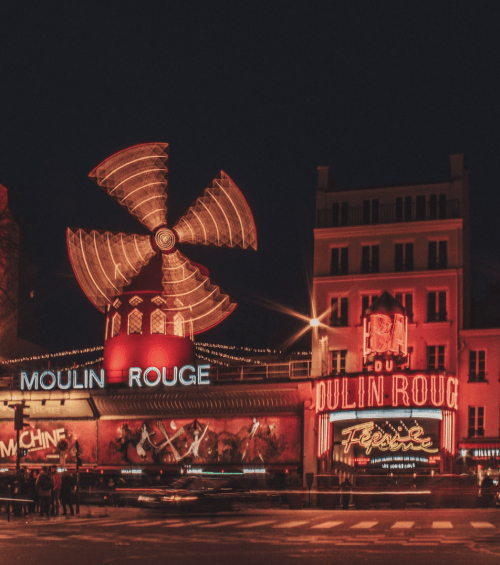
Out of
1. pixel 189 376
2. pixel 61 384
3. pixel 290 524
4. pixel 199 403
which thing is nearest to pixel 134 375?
pixel 189 376

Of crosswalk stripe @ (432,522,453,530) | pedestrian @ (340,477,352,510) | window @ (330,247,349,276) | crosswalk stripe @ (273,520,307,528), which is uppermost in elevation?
window @ (330,247,349,276)

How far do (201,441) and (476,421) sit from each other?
36.3 feet

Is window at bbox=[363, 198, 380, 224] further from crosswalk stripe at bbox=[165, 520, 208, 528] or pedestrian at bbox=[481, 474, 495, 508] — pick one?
crosswalk stripe at bbox=[165, 520, 208, 528]

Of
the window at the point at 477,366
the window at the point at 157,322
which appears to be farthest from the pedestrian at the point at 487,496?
the window at the point at 157,322

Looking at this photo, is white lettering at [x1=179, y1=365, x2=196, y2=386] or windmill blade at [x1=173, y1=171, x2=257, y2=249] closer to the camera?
white lettering at [x1=179, y1=365, x2=196, y2=386]

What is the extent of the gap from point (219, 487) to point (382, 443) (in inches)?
520

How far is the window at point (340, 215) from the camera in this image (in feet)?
128

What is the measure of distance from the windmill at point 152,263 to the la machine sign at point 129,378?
51cm

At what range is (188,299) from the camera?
39.9 metres

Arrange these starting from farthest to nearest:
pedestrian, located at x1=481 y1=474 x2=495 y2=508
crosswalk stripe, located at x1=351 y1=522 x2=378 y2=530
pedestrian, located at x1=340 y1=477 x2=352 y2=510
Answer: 1. pedestrian, located at x1=340 y1=477 x2=352 y2=510
2. pedestrian, located at x1=481 y1=474 x2=495 y2=508
3. crosswalk stripe, located at x1=351 y1=522 x2=378 y2=530

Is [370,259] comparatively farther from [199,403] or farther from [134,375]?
[134,375]

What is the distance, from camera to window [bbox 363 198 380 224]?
38375 millimetres

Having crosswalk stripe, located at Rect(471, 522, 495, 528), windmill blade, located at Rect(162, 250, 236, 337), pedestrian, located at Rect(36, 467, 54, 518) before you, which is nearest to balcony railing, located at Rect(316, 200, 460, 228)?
windmill blade, located at Rect(162, 250, 236, 337)

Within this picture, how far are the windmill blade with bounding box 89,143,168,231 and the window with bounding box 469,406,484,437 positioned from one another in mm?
14719
